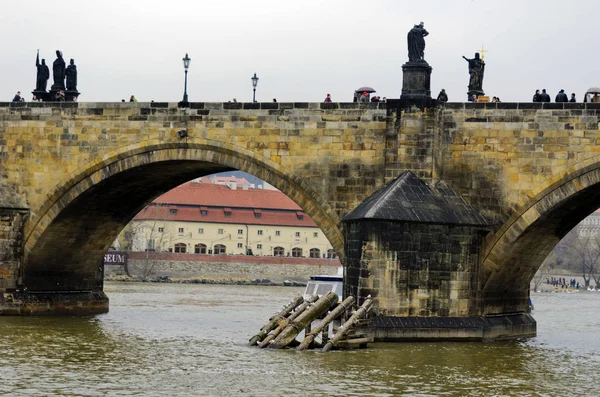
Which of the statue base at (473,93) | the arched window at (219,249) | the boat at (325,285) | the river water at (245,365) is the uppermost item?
the statue base at (473,93)

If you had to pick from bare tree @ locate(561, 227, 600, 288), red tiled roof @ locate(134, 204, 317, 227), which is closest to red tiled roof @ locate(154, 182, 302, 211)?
red tiled roof @ locate(134, 204, 317, 227)

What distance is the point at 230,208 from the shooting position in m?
116

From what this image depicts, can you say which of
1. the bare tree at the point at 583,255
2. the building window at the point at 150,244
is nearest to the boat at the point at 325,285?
the building window at the point at 150,244

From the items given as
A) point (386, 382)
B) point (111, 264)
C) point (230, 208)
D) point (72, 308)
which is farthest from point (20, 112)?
point (230, 208)

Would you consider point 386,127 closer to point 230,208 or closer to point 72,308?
point 72,308

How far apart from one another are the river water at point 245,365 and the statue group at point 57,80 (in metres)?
7.65

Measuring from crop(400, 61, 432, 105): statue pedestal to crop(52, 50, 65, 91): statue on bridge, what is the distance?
1322 cm

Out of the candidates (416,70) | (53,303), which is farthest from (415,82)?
(53,303)

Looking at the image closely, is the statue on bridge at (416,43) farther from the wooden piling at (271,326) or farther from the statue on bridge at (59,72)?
the statue on bridge at (59,72)

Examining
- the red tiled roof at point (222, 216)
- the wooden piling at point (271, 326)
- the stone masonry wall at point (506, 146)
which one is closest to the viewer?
the wooden piling at point (271, 326)

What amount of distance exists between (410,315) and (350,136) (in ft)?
19.8

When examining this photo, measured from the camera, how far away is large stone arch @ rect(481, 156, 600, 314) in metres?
33.3

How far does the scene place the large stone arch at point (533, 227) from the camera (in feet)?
109

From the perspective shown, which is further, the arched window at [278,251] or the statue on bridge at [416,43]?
the arched window at [278,251]
